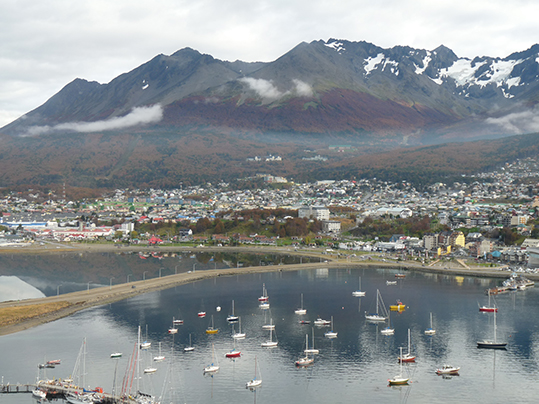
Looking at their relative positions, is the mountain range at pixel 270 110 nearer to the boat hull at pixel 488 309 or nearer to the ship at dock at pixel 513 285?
the ship at dock at pixel 513 285

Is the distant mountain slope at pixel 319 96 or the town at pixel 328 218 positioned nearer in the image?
the town at pixel 328 218

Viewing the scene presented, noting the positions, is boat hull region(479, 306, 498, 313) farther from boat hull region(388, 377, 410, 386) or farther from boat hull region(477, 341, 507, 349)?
boat hull region(388, 377, 410, 386)

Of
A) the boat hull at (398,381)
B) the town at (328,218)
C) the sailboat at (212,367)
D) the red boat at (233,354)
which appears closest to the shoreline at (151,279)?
the town at (328,218)

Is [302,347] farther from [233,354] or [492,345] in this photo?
[492,345]

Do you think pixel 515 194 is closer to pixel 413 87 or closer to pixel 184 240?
pixel 184 240

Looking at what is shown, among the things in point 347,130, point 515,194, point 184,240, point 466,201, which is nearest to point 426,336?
point 184,240
